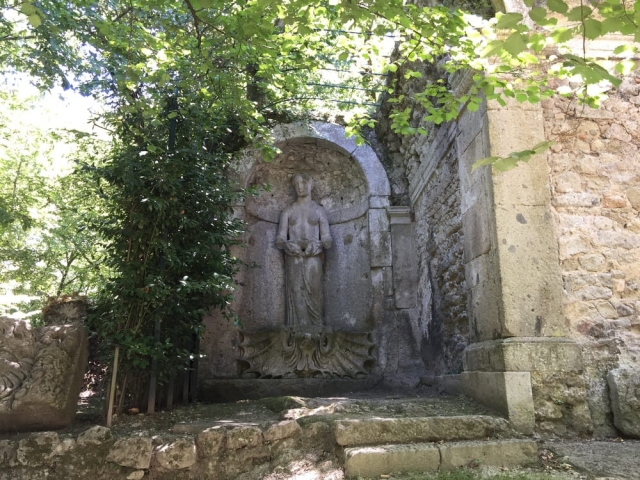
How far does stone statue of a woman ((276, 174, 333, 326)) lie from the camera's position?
676cm

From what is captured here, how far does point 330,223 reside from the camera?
748cm

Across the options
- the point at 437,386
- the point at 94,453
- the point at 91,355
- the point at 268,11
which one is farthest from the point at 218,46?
the point at 437,386

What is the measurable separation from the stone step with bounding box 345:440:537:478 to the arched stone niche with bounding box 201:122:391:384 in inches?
145

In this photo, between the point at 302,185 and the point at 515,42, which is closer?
the point at 515,42

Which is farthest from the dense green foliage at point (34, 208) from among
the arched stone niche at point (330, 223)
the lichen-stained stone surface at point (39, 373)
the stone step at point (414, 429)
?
the stone step at point (414, 429)

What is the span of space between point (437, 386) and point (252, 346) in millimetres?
2459

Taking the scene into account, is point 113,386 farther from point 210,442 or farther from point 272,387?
point 272,387

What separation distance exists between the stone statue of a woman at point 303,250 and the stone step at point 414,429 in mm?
3619

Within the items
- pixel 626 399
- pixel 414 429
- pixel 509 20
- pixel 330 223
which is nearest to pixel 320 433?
pixel 414 429

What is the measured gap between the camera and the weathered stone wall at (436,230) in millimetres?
4746

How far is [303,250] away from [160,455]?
13.9 feet

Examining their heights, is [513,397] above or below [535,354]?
below

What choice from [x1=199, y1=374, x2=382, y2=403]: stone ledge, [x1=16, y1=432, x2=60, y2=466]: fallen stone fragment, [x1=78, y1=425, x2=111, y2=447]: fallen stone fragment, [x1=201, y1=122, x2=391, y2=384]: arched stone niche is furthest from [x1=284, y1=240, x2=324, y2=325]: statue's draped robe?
[x1=16, y1=432, x2=60, y2=466]: fallen stone fragment

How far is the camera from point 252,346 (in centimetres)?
622
